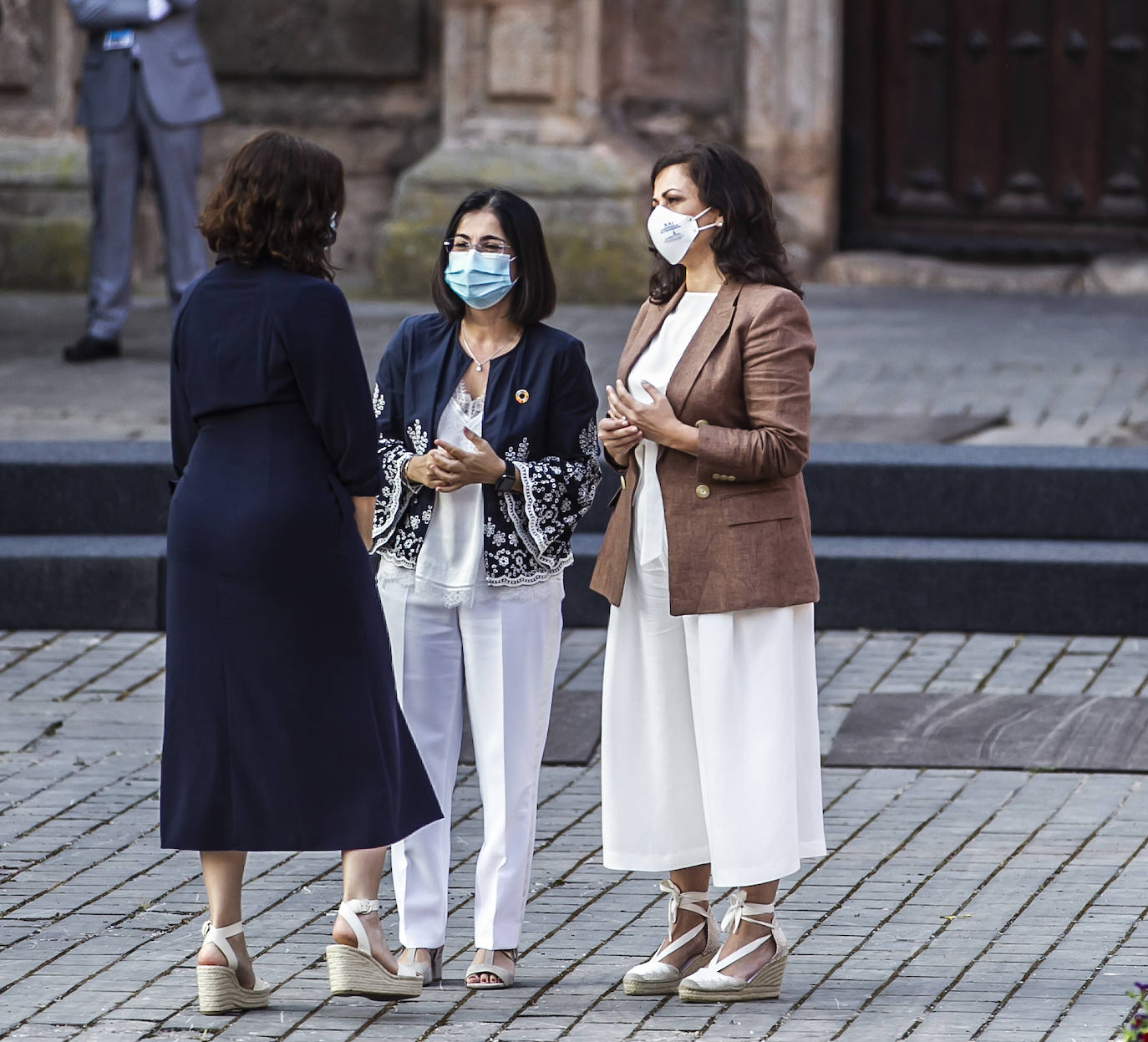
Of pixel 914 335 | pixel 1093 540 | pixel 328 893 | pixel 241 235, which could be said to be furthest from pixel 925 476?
pixel 241 235

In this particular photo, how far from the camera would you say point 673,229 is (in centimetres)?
479

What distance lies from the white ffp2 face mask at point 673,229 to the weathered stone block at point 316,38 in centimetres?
843

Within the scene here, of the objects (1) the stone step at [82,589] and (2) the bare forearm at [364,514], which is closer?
(2) the bare forearm at [364,514]

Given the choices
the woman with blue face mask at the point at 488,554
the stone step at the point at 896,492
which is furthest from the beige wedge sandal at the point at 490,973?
the stone step at the point at 896,492

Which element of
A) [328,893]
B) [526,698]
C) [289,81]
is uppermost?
[289,81]

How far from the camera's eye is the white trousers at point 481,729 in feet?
16.0

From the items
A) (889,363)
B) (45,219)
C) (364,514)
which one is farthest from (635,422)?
(45,219)

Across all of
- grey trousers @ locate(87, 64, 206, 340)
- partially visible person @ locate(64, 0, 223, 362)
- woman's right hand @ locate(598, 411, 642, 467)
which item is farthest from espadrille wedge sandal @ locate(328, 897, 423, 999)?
partially visible person @ locate(64, 0, 223, 362)

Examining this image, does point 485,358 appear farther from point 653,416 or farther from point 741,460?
point 741,460

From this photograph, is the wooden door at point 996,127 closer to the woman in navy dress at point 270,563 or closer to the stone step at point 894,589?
the stone step at point 894,589

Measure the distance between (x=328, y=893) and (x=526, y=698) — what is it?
0.96 metres

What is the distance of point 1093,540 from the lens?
8453mm

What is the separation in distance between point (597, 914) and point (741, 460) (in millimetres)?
1296

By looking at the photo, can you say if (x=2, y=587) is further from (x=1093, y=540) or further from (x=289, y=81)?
(x=289, y=81)
